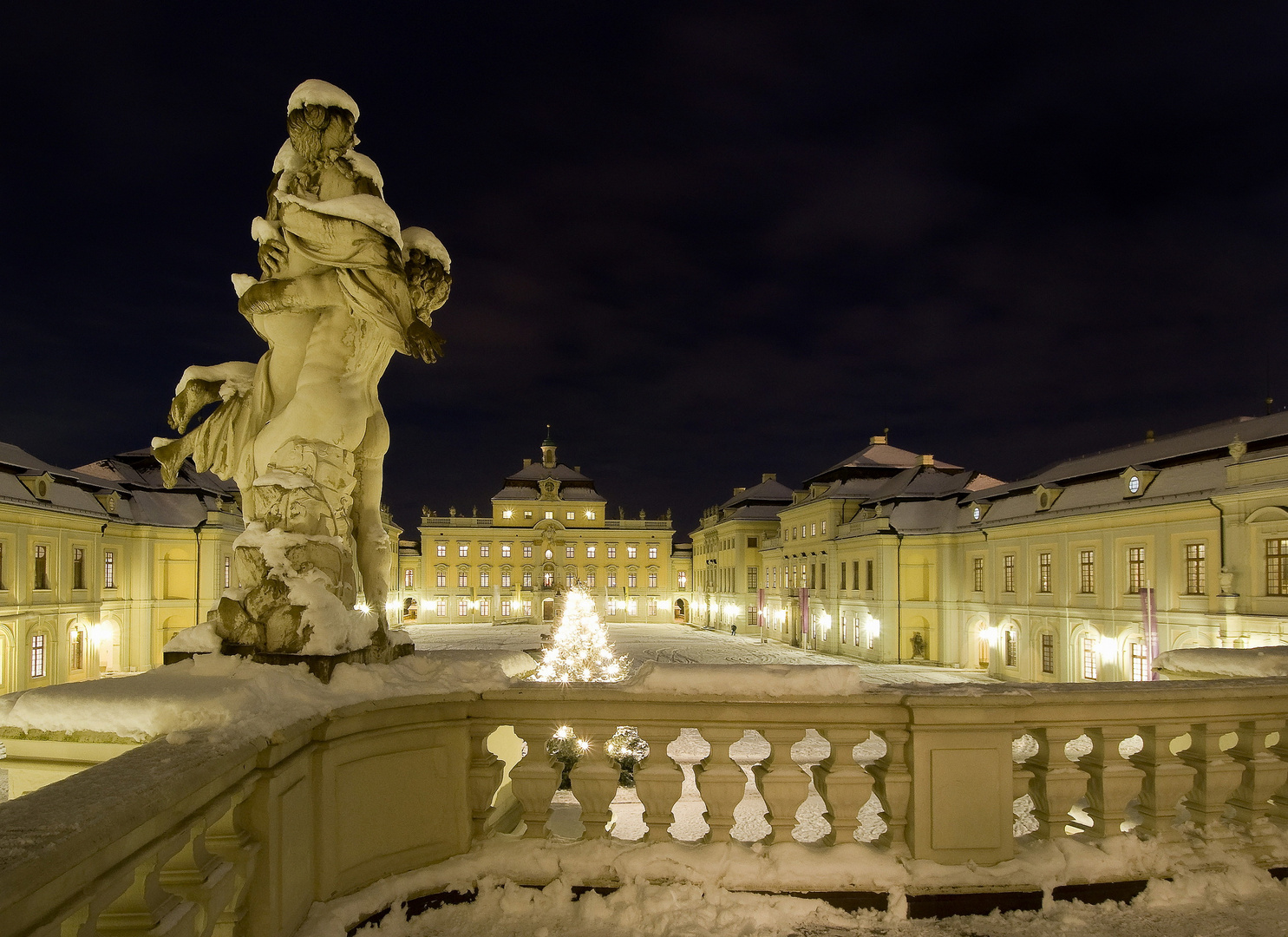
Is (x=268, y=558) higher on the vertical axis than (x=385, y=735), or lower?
higher

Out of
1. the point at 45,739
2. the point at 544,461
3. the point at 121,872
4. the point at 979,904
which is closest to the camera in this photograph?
the point at 121,872

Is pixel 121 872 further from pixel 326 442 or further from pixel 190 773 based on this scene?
pixel 326 442

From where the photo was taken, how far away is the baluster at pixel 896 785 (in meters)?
3.19

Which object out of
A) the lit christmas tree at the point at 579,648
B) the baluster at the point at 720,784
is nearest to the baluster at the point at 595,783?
the baluster at the point at 720,784

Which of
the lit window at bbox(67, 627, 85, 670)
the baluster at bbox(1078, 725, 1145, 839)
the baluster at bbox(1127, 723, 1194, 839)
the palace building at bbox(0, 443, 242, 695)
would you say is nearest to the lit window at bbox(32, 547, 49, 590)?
the palace building at bbox(0, 443, 242, 695)

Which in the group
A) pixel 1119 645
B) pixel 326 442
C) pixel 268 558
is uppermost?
pixel 326 442

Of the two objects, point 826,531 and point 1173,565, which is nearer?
point 1173,565

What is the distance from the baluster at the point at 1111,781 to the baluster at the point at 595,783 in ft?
6.92

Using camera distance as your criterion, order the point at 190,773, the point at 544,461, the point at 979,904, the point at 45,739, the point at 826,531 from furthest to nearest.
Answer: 1. the point at 544,461
2. the point at 826,531
3. the point at 979,904
4. the point at 45,739
5. the point at 190,773

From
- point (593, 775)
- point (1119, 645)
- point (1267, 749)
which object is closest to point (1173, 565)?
point (1119, 645)

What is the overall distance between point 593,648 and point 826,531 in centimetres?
2266

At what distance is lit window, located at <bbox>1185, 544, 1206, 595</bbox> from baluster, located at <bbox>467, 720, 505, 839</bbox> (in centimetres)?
2606

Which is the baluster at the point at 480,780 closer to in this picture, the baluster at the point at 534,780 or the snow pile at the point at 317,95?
the baluster at the point at 534,780

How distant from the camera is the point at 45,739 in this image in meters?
2.51
